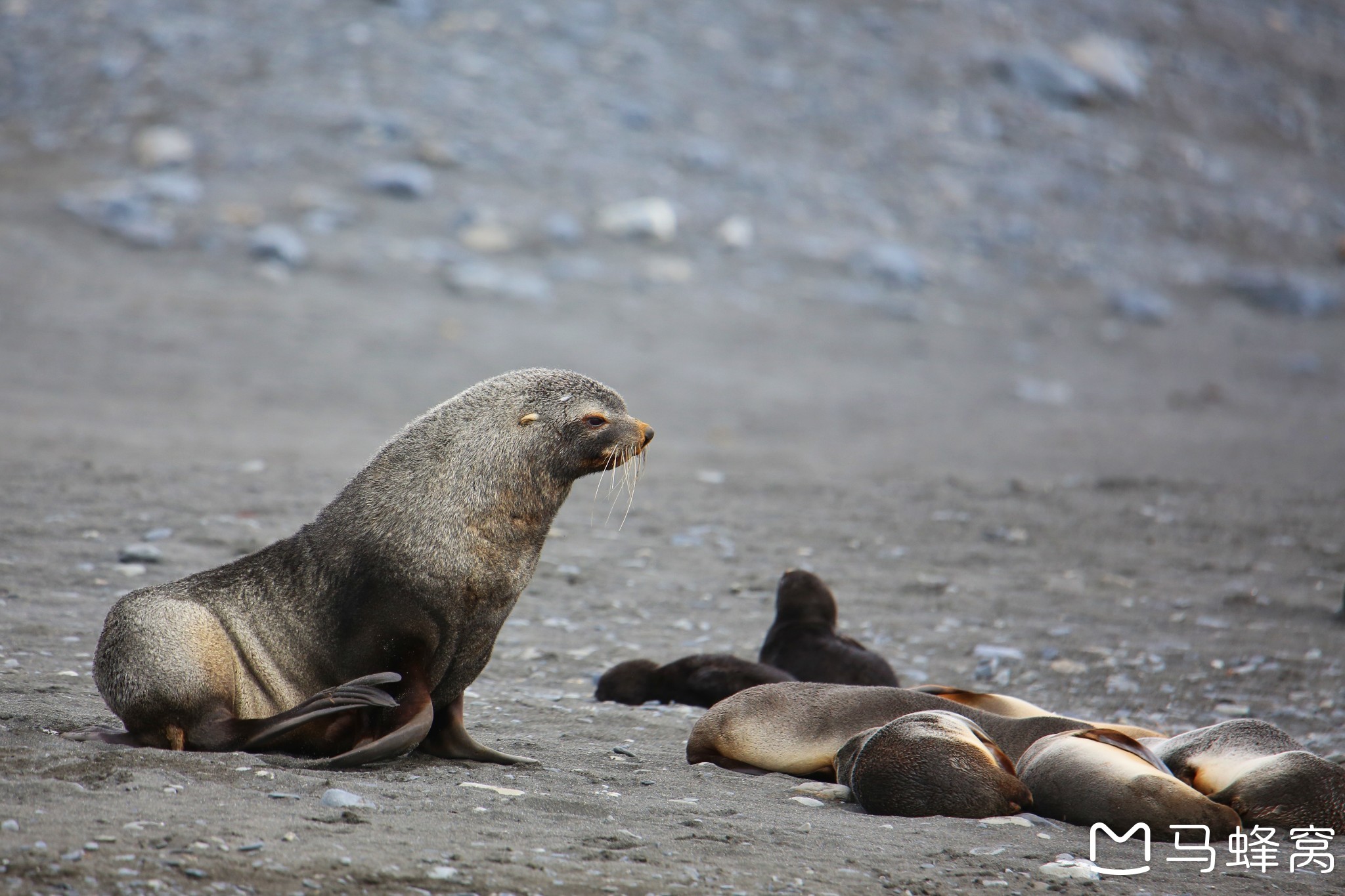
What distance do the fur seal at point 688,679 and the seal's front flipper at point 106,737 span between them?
2058 millimetres

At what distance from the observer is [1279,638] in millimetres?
6805

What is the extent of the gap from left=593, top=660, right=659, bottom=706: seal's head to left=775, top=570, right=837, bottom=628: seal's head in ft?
2.79

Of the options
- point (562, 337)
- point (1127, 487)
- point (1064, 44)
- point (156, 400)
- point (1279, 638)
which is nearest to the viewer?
point (1279, 638)

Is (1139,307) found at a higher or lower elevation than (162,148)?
lower

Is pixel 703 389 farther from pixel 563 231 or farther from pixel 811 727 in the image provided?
pixel 811 727

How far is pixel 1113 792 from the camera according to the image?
156 inches

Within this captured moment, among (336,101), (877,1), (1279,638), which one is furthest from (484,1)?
(1279,638)

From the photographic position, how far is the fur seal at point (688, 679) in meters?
5.39

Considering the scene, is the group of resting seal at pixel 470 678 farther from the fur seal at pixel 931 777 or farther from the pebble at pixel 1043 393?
the pebble at pixel 1043 393

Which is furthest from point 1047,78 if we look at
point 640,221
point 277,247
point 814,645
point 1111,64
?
point 814,645

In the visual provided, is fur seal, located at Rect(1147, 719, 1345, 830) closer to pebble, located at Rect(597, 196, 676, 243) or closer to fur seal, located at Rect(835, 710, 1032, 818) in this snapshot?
fur seal, located at Rect(835, 710, 1032, 818)

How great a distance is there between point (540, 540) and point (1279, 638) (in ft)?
14.2

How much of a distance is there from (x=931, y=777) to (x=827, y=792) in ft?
1.27

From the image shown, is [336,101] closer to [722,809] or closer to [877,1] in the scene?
[877,1]
